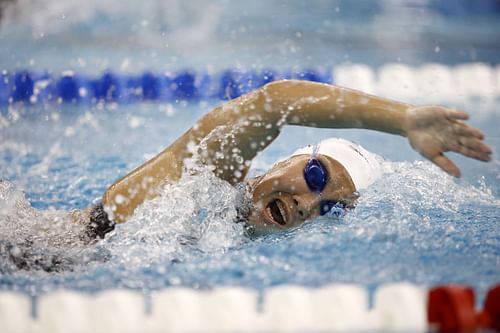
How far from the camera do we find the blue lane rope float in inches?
154

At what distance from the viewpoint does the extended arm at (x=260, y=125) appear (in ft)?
5.01

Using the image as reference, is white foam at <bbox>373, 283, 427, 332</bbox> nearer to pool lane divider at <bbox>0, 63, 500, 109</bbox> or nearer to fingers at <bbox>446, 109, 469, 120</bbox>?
fingers at <bbox>446, 109, 469, 120</bbox>

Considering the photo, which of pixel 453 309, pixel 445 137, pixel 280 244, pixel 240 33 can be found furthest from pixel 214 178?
pixel 240 33

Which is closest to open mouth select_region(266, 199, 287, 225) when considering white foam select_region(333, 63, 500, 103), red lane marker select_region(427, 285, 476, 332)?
red lane marker select_region(427, 285, 476, 332)

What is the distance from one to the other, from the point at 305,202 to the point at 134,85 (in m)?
2.37

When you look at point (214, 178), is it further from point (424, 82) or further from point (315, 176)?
point (424, 82)

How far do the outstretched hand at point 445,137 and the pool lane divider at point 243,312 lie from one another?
0.90 ft

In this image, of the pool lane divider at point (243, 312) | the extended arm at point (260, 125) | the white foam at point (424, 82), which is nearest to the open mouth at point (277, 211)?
the extended arm at point (260, 125)

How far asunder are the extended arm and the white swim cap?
0.85 feet

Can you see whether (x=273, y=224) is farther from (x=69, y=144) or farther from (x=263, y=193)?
(x=69, y=144)

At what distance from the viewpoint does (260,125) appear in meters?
1.81

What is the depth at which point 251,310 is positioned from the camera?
1.37 meters

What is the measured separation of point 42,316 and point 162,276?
0.41 m

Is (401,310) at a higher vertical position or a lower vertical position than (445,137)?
lower
